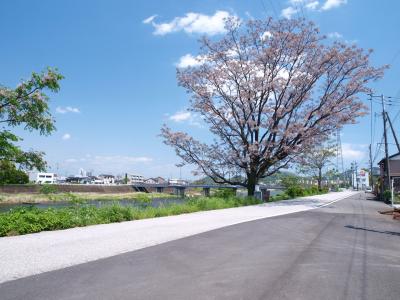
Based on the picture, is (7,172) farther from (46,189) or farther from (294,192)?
(294,192)

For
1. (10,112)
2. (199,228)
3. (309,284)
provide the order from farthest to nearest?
(199,228)
(10,112)
(309,284)

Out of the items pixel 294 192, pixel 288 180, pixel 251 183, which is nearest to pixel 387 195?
pixel 294 192

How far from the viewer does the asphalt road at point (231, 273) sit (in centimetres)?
530

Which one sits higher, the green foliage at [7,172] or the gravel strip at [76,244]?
the green foliage at [7,172]

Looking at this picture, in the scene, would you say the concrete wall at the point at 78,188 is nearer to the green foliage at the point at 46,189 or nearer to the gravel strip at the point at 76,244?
the green foliage at the point at 46,189

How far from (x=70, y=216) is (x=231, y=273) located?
7132 mm

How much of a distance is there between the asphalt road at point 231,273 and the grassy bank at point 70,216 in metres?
3.88

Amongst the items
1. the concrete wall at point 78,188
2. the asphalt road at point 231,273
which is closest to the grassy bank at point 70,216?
the asphalt road at point 231,273

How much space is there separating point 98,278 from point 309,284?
329 cm

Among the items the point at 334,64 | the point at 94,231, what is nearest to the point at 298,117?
the point at 334,64

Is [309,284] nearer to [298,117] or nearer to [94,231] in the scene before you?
[94,231]

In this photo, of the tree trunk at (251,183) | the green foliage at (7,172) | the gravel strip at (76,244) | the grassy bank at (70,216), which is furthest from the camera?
the tree trunk at (251,183)

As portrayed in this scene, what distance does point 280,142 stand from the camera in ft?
89.9

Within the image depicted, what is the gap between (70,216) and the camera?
1184 cm
